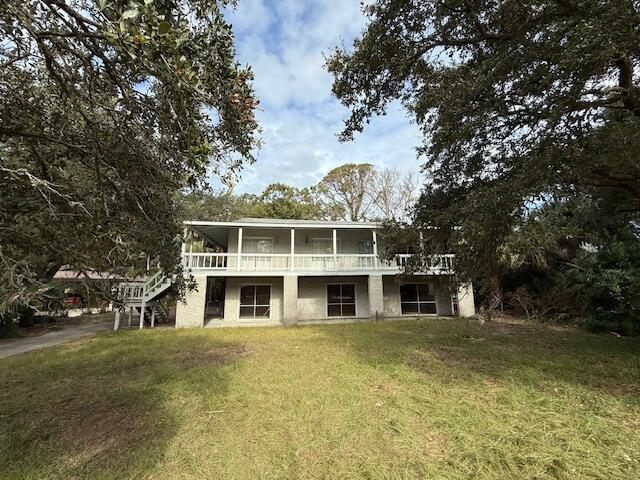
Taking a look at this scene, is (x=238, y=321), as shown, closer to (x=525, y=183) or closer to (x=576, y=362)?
(x=576, y=362)

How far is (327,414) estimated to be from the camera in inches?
196

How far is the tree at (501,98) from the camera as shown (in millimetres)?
4770

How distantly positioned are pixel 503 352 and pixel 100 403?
9.16m

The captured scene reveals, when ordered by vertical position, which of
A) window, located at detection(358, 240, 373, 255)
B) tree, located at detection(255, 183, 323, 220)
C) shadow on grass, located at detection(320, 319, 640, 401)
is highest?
tree, located at detection(255, 183, 323, 220)

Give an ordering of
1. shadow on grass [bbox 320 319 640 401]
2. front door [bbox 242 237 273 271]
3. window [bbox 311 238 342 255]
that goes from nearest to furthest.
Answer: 1. shadow on grass [bbox 320 319 640 401]
2. front door [bbox 242 237 273 271]
3. window [bbox 311 238 342 255]

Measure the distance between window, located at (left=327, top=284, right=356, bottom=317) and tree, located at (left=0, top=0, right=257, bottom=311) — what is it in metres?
13.3

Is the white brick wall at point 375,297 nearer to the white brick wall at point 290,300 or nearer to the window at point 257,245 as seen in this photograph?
the white brick wall at point 290,300

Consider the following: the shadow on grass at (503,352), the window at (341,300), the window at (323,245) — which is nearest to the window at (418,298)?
the window at (341,300)

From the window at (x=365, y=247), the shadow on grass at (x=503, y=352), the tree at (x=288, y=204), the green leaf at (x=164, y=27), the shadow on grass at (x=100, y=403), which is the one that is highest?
the tree at (x=288, y=204)

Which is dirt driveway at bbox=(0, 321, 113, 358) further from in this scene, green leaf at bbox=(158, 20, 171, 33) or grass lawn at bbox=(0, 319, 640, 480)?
green leaf at bbox=(158, 20, 171, 33)

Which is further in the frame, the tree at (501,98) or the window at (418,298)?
the window at (418,298)

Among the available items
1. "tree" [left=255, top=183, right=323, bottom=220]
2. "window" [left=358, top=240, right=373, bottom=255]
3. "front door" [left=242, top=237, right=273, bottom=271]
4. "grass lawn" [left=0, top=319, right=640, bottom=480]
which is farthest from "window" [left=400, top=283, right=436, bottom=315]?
"tree" [left=255, top=183, right=323, bottom=220]

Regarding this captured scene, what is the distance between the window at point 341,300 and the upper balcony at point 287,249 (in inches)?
61.5

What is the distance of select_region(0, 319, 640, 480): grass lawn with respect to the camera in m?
3.68
